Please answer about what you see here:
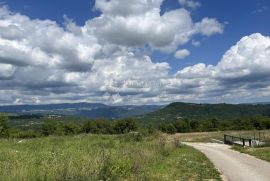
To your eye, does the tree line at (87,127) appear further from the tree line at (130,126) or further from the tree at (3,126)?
the tree at (3,126)

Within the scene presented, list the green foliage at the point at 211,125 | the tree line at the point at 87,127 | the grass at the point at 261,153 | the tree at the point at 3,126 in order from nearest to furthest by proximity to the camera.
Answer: the grass at the point at 261,153, the tree at the point at 3,126, the green foliage at the point at 211,125, the tree line at the point at 87,127

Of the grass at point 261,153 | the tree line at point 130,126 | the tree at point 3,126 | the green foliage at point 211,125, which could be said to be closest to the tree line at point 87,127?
the tree line at point 130,126

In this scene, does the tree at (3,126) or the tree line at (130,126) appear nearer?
the tree at (3,126)

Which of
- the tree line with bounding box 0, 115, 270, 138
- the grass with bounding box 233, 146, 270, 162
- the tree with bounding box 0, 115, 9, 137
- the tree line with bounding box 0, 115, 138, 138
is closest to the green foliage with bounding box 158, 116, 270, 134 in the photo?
the tree line with bounding box 0, 115, 270, 138

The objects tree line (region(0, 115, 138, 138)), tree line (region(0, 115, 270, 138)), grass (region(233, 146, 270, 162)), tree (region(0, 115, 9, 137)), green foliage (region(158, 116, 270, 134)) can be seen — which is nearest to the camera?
grass (region(233, 146, 270, 162))

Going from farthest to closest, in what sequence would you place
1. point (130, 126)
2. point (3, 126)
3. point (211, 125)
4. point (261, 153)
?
point (211, 125), point (130, 126), point (3, 126), point (261, 153)

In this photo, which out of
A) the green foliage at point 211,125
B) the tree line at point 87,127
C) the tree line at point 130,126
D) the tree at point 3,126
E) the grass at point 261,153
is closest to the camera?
the grass at point 261,153

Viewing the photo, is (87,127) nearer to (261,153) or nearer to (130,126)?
(130,126)

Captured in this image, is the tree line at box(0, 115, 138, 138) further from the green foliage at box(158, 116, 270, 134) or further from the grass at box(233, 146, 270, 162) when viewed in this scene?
the grass at box(233, 146, 270, 162)

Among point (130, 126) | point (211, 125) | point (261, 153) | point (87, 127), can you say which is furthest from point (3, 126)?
point (261, 153)

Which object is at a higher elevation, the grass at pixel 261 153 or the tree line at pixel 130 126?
the grass at pixel 261 153

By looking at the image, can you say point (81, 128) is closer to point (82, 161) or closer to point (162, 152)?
point (162, 152)

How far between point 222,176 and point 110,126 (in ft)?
342

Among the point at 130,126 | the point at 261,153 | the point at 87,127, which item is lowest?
the point at 87,127
